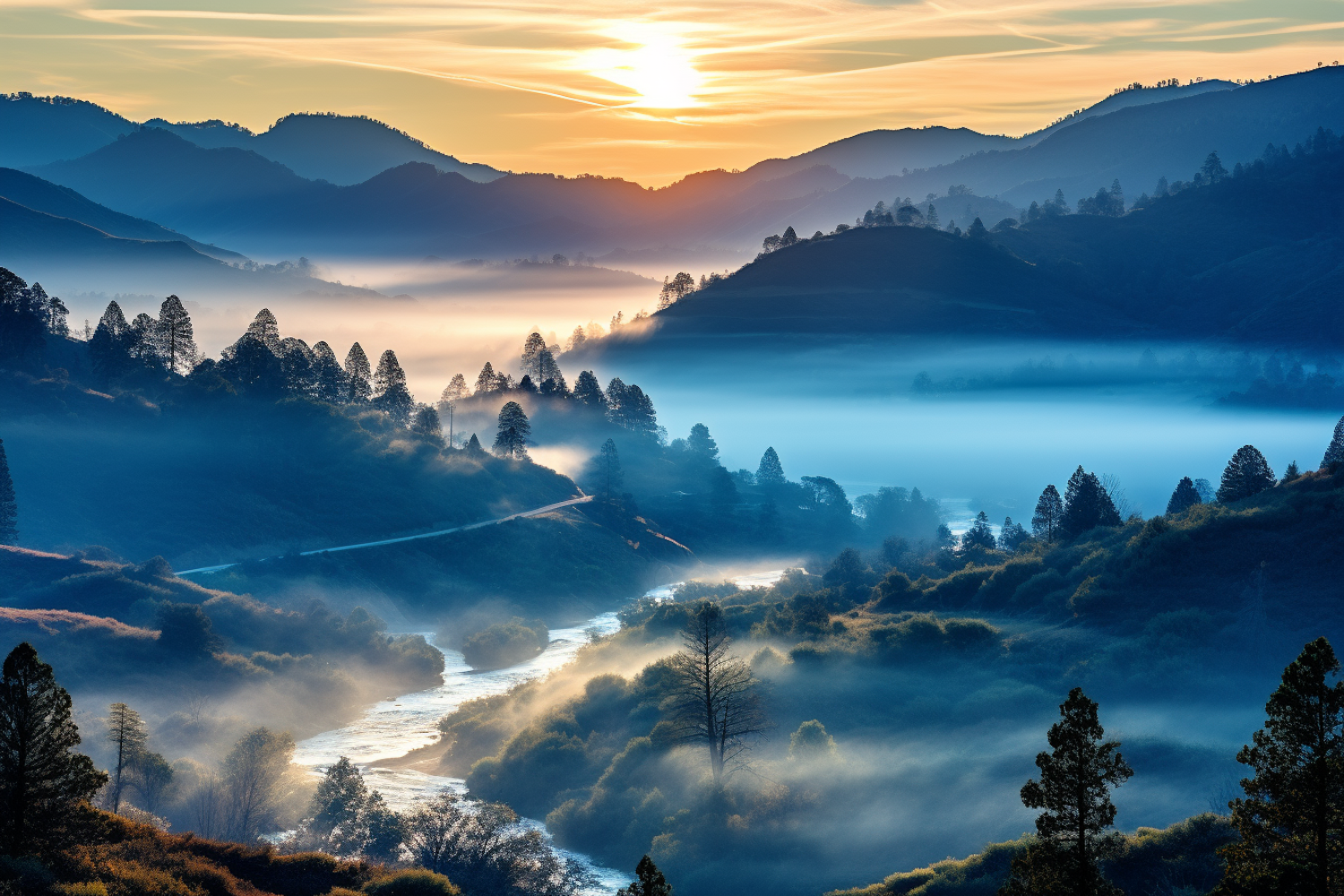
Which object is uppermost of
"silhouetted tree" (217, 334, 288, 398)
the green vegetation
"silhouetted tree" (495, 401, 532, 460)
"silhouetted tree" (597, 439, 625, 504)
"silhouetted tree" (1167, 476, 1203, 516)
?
"silhouetted tree" (217, 334, 288, 398)

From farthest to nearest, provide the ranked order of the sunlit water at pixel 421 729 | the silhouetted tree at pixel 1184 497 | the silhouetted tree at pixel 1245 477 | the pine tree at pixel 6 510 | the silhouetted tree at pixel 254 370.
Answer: the silhouetted tree at pixel 254 370
the silhouetted tree at pixel 1184 497
the pine tree at pixel 6 510
the silhouetted tree at pixel 1245 477
the sunlit water at pixel 421 729

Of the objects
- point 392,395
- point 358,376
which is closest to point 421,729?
point 392,395

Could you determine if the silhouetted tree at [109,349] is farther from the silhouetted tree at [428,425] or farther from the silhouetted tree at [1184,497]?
the silhouetted tree at [1184,497]

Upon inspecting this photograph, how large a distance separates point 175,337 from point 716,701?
5724 inches

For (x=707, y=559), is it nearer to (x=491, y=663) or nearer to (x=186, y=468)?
(x=491, y=663)

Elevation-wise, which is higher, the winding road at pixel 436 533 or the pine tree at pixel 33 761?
the winding road at pixel 436 533

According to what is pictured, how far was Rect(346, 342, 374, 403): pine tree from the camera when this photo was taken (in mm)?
193250

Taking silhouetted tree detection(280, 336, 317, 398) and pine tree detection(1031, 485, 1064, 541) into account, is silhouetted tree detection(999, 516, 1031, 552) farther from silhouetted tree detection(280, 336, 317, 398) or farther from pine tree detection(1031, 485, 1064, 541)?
silhouetted tree detection(280, 336, 317, 398)

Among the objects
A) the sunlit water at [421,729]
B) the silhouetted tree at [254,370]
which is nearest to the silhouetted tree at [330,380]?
the silhouetted tree at [254,370]

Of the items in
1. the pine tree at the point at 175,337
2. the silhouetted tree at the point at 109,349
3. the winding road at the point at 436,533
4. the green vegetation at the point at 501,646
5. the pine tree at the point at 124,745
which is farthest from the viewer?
the pine tree at the point at 175,337

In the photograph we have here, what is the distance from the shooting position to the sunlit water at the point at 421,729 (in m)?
87.4

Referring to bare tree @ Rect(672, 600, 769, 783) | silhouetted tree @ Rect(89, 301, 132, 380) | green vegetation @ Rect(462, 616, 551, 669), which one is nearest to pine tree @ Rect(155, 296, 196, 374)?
silhouetted tree @ Rect(89, 301, 132, 380)

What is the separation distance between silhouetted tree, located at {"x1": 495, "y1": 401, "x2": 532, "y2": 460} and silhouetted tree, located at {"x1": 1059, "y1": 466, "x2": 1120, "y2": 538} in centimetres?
9516

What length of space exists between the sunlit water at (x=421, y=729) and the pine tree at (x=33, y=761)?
36.9 m
